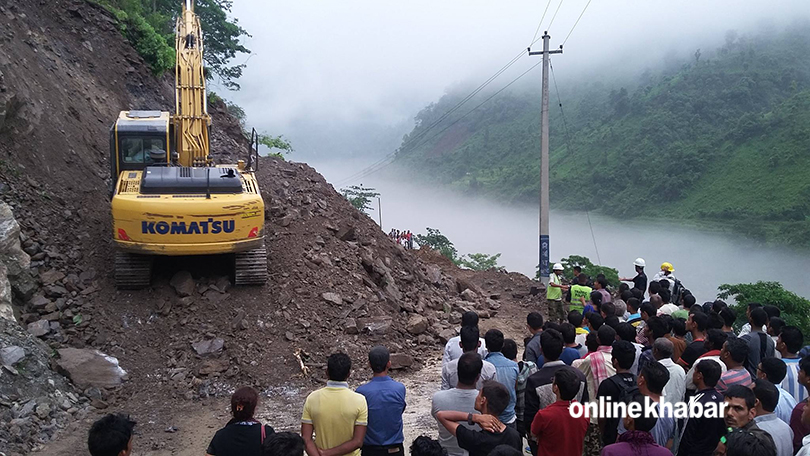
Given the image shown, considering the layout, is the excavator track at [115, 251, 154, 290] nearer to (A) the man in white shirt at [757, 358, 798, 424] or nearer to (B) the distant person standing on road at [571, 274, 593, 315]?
(B) the distant person standing on road at [571, 274, 593, 315]

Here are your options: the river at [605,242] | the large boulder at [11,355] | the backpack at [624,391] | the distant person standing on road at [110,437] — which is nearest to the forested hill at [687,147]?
the river at [605,242]

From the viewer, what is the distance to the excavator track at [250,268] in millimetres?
9984

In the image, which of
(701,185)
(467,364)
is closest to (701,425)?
(467,364)

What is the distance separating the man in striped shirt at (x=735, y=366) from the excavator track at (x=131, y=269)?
26.7 ft

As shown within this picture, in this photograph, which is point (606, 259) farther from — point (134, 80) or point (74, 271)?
point (74, 271)

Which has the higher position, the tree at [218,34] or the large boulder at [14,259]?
the tree at [218,34]

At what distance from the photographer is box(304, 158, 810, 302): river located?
2947 centimetres

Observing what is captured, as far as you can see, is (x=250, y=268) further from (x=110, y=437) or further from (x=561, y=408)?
(x=561, y=408)

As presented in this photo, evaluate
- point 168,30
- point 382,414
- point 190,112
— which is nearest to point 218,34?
point 168,30

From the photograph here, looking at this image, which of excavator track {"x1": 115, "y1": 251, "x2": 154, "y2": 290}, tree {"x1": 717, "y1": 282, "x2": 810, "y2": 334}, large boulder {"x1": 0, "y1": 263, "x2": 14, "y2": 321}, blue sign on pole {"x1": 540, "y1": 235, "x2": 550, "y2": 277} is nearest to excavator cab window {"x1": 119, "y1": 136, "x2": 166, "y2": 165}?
excavator track {"x1": 115, "y1": 251, "x2": 154, "y2": 290}

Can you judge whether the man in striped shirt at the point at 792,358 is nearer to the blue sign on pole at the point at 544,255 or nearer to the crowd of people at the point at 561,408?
the crowd of people at the point at 561,408

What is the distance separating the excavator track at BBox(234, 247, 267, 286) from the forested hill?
93.0 ft

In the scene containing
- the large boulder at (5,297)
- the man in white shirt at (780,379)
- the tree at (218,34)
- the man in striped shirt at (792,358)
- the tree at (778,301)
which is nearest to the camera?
the man in white shirt at (780,379)

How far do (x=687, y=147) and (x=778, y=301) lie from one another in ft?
107
